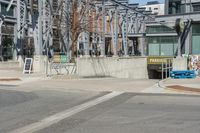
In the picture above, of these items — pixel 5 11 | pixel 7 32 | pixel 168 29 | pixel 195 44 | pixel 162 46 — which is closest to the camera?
pixel 195 44

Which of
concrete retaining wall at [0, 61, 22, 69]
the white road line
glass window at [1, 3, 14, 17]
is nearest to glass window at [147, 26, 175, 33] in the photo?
glass window at [1, 3, 14, 17]

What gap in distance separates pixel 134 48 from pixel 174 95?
77602mm

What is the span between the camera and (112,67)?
137 feet

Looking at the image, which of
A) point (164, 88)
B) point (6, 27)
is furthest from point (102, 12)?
point (164, 88)

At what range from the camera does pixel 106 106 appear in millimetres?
15812

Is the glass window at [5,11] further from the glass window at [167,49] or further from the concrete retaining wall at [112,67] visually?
the glass window at [167,49]

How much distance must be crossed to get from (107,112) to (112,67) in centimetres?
2761

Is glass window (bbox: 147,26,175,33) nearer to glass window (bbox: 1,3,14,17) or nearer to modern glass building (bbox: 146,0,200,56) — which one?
modern glass building (bbox: 146,0,200,56)

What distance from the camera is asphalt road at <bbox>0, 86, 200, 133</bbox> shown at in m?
11.1

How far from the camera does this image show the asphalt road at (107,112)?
11.1 metres

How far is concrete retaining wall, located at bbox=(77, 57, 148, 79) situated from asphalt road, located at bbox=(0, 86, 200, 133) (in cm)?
1291

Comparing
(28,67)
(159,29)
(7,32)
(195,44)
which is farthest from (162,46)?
(28,67)

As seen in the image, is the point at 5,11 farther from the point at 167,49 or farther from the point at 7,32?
the point at 167,49

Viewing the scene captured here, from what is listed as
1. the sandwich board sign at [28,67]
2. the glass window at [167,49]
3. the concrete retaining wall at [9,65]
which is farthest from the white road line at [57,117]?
the glass window at [167,49]
